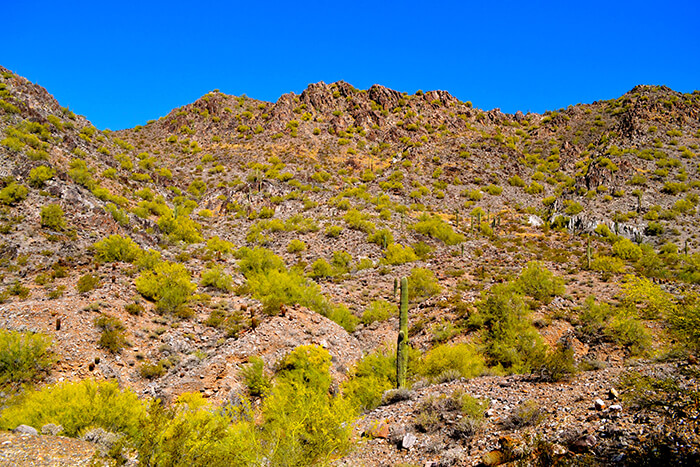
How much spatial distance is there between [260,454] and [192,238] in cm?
2724

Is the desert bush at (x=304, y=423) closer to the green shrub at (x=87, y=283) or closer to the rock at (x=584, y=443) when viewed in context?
the rock at (x=584, y=443)

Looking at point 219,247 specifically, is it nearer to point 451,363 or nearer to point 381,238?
point 381,238

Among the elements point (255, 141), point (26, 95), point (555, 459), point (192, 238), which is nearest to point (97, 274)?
point (192, 238)

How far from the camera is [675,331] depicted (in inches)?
240

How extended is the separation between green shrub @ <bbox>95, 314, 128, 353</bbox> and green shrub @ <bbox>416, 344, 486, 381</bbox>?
36.5 feet

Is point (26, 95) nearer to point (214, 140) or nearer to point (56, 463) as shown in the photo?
point (214, 140)

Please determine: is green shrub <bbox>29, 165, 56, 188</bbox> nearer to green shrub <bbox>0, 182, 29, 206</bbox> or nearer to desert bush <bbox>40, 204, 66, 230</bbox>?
green shrub <bbox>0, 182, 29, 206</bbox>

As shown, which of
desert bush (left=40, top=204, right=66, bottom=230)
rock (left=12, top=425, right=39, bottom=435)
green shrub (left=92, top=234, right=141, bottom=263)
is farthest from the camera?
desert bush (left=40, top=204, right=66, bottom=230)

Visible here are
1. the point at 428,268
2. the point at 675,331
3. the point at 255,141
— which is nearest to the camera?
the point at 675,331

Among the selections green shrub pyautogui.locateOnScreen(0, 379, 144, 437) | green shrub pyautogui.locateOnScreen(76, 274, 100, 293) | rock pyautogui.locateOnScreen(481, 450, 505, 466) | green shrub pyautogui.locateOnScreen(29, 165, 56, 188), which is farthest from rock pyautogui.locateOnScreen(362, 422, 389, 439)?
green shrub pyautogui.locateOnScreen(29, 165, 56, 188)

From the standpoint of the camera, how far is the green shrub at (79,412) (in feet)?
28.6

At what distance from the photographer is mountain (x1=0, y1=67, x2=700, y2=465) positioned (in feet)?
28.9

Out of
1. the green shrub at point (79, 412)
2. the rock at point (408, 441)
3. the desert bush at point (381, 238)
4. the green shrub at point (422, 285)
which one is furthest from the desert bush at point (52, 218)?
the rock at point (408, 441)

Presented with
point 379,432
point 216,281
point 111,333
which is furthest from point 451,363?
point 216,281
